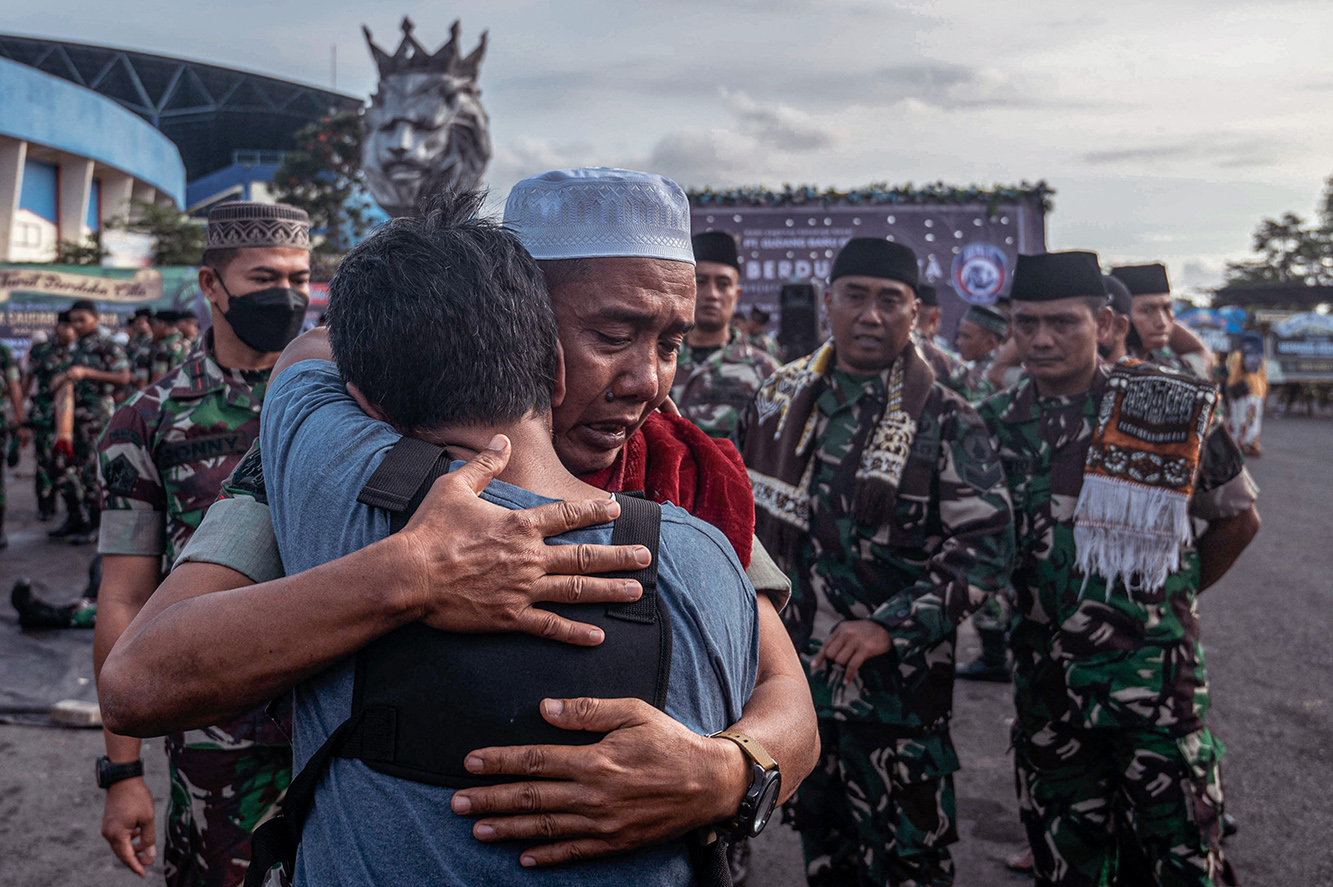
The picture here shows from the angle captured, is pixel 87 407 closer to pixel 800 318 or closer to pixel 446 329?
pixel 800 318

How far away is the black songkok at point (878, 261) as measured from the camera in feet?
11.5

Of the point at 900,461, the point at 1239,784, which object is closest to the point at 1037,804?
the point at 900,461

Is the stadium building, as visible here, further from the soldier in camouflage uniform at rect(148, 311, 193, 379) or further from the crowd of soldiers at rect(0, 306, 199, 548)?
→ the soldier in camouflage uniform at rect(148, 311, 193, 379)

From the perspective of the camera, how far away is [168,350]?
9383 millimetres

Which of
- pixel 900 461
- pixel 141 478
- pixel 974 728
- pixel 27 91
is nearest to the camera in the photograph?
pixel 141 478

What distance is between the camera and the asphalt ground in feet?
12.4

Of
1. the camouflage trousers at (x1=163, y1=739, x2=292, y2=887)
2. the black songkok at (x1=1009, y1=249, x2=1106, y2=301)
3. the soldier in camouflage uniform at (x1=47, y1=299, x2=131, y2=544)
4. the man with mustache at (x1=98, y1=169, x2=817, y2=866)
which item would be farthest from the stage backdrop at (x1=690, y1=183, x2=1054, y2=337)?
the man with mustache at (x1=98, y1=169, x2=817, y2=866)

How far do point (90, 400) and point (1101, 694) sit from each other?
990 cm

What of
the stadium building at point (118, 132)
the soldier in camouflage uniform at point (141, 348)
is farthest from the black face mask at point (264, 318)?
the stadium building at point (118, 132)

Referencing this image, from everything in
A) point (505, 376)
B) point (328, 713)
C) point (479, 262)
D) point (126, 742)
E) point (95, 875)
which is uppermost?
point (479, 262)

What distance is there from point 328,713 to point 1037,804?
293 cm

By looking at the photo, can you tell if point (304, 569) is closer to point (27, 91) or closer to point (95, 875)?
point (95, 875)

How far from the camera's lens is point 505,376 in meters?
1.18

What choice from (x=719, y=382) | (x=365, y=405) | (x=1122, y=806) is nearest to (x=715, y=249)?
(x=719, y=382)
